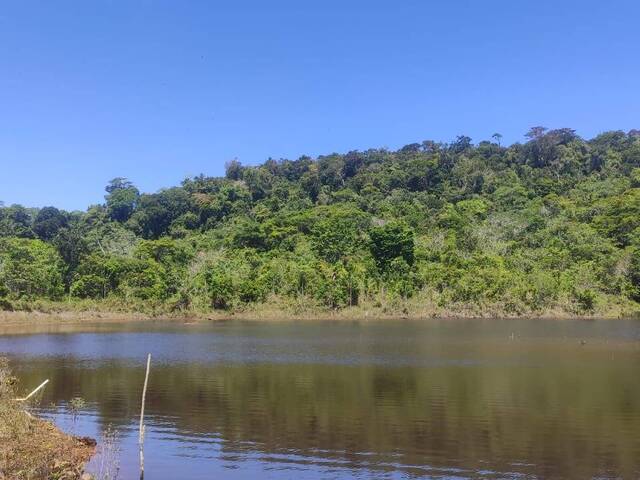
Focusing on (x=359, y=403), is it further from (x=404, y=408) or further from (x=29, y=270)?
(x=29, y=270)

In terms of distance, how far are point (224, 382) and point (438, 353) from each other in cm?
1370

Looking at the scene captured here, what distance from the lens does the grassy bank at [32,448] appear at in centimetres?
1085

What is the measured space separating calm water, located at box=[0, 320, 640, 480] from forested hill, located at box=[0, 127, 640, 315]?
2399cm

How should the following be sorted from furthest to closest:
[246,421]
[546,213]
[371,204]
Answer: [371,204]
[546,213]
[246,421]

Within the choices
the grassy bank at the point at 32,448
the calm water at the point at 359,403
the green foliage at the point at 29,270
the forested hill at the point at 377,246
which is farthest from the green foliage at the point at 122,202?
the grassy bank at the point at 32,448

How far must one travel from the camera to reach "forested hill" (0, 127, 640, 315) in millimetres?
63312

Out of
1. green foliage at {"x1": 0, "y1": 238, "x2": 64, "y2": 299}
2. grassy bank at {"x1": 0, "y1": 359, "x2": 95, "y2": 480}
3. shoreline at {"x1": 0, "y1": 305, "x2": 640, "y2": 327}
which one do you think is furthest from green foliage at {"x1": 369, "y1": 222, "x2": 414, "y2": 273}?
grassy bank at {"x1": 0, "y1": 359, "x2": 95, "y2": 480}

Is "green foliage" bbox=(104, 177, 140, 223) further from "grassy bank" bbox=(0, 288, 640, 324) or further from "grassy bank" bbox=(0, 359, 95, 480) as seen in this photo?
"grassy bank" bbox=(0, 359, 95, 480)

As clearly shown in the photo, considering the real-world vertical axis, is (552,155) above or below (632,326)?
above

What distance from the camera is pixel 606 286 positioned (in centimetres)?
6362

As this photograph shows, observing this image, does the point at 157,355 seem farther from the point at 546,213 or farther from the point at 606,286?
the point at 546,213

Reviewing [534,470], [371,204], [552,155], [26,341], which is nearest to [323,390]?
[534,470]

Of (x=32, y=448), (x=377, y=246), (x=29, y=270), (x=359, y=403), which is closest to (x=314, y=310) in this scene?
(x=377, y=246)

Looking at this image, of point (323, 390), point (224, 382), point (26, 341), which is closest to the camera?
point (323, 390)
